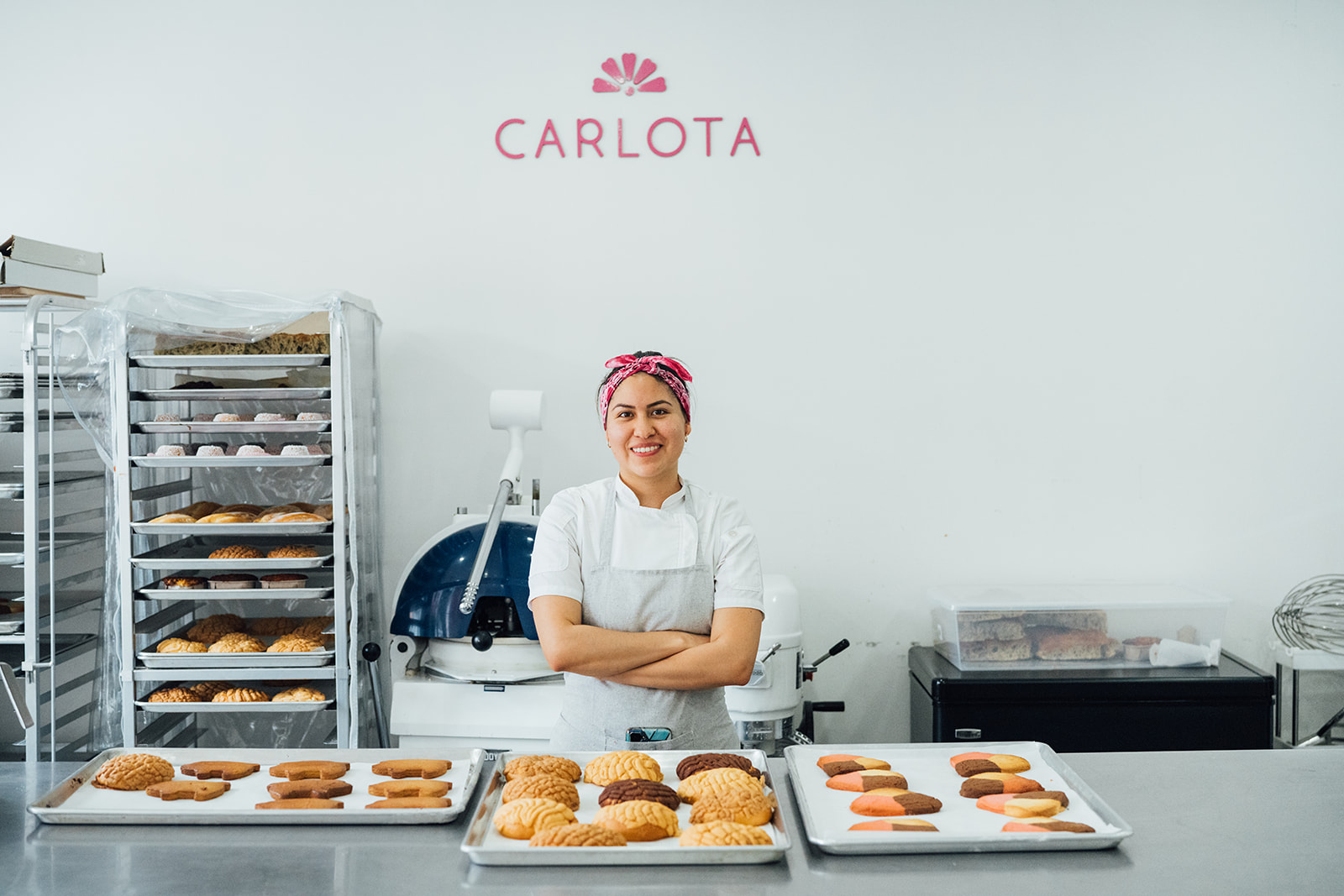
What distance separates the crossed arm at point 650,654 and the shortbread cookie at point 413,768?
0.38 meters

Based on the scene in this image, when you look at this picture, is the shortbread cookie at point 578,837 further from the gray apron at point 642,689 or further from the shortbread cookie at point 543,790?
the gray apron at point 642,689

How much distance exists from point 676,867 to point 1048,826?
0.53 meters

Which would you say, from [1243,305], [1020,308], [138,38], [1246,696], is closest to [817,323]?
[1020,308]

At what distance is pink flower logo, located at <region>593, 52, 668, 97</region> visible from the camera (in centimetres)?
337

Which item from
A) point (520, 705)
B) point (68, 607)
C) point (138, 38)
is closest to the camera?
point (520, 705)

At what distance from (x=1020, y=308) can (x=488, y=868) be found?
269 centimetres

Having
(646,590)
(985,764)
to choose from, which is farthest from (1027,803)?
(646,590)

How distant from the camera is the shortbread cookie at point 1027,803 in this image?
4.91 ft

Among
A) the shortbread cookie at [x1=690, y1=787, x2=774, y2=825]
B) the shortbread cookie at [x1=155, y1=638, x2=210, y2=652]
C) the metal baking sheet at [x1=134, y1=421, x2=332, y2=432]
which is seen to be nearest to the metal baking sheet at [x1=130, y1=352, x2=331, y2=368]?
the metal baking sheet at [x1=134, y1=421, x2=332, y2=432]

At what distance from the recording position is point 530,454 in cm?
344

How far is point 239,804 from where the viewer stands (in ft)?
5.13

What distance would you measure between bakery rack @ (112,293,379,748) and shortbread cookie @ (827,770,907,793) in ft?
5.74

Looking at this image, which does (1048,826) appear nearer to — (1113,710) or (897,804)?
(897,804)

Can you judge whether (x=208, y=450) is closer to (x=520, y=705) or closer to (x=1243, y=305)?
(x=520, y=705)
